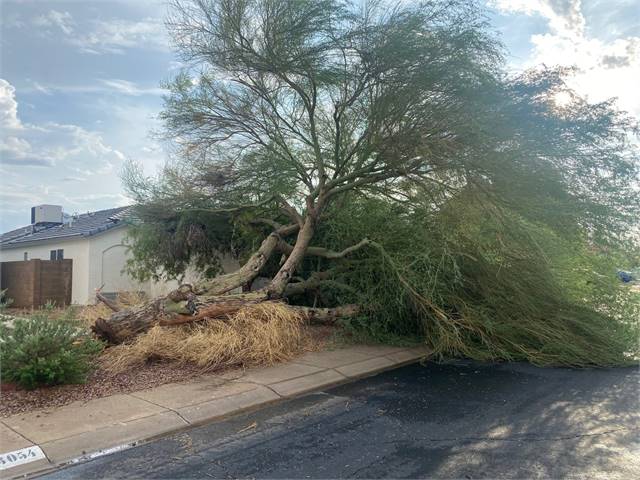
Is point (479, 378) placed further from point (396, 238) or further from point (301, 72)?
point (301, 72)

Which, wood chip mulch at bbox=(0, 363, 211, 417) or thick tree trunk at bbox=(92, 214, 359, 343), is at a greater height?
thick tree trunk at bbox=(92, 214, 359, 343)

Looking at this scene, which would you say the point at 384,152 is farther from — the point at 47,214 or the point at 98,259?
the point at 47,214

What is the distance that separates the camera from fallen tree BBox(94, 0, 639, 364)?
299 inches

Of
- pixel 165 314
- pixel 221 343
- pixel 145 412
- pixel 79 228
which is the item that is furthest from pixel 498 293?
pixel 79 228

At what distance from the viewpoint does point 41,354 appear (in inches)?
221

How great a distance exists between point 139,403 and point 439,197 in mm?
5900

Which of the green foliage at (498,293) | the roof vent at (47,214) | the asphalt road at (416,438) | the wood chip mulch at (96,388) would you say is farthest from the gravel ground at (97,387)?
the roof vent at (47,214)

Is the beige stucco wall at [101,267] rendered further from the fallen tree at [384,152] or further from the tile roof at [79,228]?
the fallen tree at [384,152]

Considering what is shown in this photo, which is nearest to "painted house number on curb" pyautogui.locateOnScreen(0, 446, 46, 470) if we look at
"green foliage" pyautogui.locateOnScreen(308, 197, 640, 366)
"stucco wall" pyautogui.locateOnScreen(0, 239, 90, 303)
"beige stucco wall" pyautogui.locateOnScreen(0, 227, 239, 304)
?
"green foliage" pyautogui.locateOnScreen(308, 197, 640, 366)

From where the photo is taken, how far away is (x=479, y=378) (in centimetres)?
706

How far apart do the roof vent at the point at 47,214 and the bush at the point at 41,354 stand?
2046 cm

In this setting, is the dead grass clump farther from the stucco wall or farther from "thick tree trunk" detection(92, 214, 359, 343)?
the stucco wall

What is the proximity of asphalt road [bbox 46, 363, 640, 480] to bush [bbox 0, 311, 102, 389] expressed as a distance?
1905mm

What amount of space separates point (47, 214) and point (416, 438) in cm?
2438
